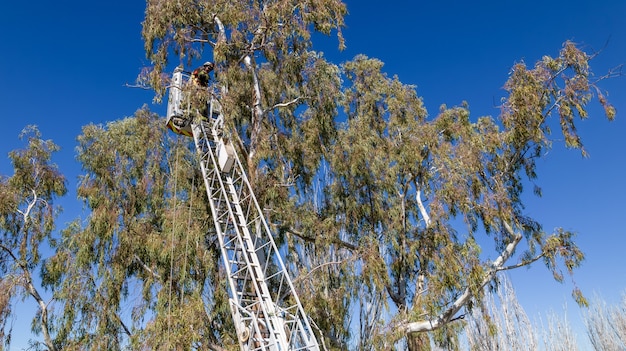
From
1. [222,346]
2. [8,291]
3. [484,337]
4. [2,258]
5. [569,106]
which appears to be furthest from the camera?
[484,337]

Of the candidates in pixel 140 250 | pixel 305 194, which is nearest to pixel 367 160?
pixel 305 194

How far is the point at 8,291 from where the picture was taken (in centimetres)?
1031

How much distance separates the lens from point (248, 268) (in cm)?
728

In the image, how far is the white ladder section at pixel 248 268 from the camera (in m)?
6.91

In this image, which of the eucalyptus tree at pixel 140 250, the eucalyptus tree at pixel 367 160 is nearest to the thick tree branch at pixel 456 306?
the eucalyptus tree at pixel 367 160

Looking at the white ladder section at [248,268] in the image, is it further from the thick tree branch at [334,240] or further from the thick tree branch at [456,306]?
the thick tree branch at [456,306]

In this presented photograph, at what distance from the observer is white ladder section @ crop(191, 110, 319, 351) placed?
691cm

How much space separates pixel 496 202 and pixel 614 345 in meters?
13.1

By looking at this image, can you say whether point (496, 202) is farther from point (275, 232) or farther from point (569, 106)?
point (275, 232)

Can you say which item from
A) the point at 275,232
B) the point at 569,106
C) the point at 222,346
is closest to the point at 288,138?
the point at 275,232

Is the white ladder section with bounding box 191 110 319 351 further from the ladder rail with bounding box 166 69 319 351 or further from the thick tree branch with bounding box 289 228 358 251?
the thick tree branch with bounding box 289 228 358 251

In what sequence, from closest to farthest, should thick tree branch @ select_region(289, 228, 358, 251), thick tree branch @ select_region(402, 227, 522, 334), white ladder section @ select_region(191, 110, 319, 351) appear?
white ladder section @ select_region(191, 110, 319, 351) → thick tree branch @ select_region(402, 227, 522, 334) → thick tree branch @ select_region(289, 228, 358, 251)

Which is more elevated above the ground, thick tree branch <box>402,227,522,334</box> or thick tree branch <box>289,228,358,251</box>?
thick tree branch <box>289,228,358,251</box>

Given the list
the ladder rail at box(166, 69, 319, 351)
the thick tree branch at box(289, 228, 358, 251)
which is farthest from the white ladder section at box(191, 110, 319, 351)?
the thick tree branch at box(289, 228, 358, 251)
